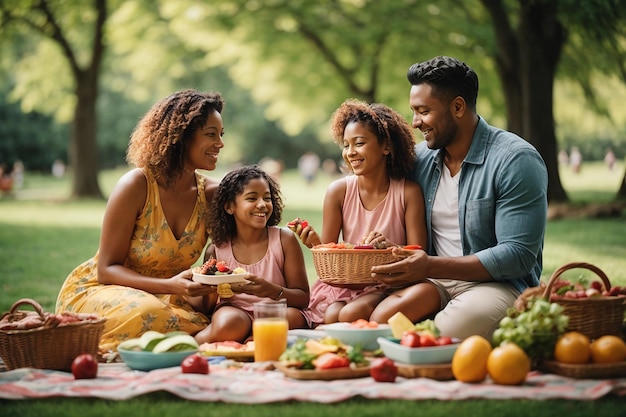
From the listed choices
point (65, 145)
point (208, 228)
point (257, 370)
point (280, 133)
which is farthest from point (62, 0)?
point (280, 133)

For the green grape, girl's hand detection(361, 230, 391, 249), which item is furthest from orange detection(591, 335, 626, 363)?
girl's hand detection(361, 230, 391, 249)

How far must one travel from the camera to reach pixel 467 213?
5.48 meters

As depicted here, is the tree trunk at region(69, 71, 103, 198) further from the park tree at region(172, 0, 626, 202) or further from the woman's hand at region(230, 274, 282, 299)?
the woman's hand at region(230, 274, 282, 299)

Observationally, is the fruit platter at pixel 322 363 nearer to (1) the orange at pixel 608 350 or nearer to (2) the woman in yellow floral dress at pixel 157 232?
(2) the woman in yellow floral dress at pixel 157 232

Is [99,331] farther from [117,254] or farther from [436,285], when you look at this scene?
[436,285]

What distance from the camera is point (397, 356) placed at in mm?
4484

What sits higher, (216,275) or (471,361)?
(216,275)

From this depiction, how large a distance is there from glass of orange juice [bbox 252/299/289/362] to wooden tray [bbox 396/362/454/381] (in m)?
0.79

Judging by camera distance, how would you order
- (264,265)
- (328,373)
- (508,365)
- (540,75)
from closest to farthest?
(508,365), (328,373), (264,265), (540,75)

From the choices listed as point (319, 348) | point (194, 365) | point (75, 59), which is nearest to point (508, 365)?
point (319, 348)

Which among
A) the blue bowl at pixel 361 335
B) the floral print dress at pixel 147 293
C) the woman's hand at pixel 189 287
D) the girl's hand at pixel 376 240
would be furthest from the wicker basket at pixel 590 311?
the floral print dress at pixel 147 293

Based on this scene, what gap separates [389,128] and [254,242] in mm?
1265

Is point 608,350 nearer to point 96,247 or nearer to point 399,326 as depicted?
point 399,326

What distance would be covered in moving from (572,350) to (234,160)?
Answer: 172ft
